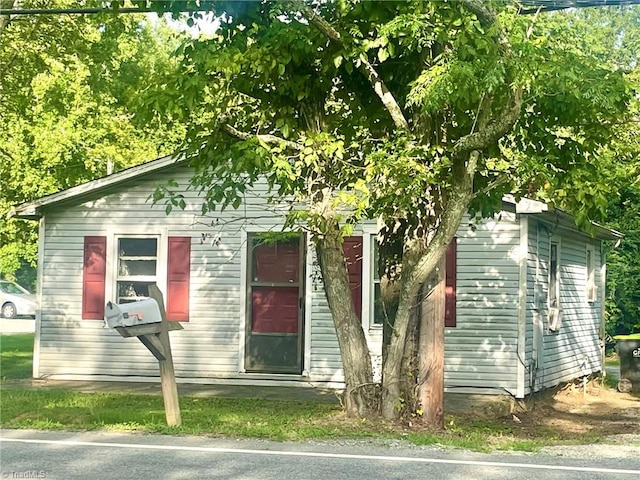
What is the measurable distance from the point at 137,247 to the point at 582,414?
783 cm

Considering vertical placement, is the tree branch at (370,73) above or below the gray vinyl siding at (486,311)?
above

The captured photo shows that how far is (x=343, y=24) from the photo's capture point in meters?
10.1

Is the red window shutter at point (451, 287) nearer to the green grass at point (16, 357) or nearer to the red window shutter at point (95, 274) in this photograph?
the red window shutter at point (95, 274)

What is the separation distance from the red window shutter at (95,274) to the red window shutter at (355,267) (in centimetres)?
414

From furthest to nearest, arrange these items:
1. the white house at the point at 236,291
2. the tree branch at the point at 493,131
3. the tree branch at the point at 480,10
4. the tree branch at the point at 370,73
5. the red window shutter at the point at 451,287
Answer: the red window shutter at the point at 451,287 → the white house at the point at 236,291 → the tree branch at the point at 370,73 → the tree branch at the point at 493,131 → the tree branch at the point at 480,10

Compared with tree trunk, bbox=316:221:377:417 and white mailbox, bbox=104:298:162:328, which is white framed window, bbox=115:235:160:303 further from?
white mailbox, bbox=104:298:162:328

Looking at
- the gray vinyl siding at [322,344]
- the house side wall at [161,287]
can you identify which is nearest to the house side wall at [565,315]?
the gray vinyl siding at [322,344]

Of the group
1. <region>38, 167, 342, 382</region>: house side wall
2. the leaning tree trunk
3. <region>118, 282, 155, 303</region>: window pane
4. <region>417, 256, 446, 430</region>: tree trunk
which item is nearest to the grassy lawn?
<region>417, 256, 446, 430</region>: tree trunk

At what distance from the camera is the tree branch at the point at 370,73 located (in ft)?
31.9

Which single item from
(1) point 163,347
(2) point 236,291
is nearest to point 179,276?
(2) point 236,291

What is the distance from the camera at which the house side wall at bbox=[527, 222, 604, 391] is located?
15.6 m

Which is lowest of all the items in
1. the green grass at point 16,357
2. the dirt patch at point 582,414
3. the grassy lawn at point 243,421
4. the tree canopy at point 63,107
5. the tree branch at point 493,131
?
the dirt patch at point 582,414

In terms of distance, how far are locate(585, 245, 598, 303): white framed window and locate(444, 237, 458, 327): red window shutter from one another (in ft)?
18.3

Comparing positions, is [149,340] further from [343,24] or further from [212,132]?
[343,24]
